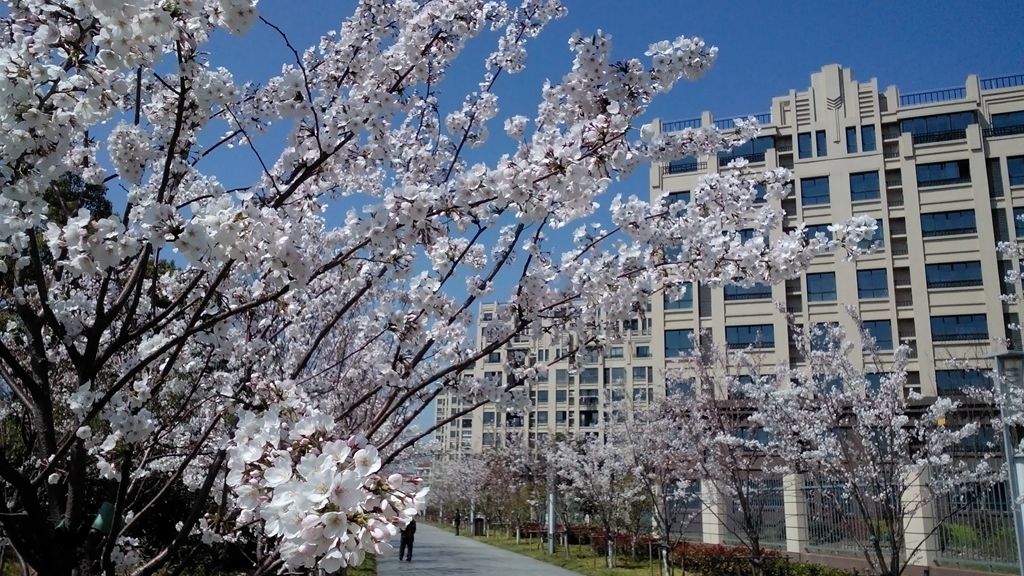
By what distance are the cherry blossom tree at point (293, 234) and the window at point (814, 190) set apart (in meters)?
38.6

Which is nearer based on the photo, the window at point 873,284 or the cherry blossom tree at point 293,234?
the cherry blossom tree at point 293,234

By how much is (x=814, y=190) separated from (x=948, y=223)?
22.0ft

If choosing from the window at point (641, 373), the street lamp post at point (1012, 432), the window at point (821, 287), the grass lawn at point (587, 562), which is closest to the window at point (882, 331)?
the window at point (821, 287)

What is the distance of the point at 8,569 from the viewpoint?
12.4 metres

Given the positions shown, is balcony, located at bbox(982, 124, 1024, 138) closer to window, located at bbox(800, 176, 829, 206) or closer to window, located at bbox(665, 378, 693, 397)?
window, located at bbox(800, 176, 829, 206)

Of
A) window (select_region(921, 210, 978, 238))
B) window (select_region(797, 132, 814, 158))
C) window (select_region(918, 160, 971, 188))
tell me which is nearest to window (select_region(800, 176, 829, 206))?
window (select_region(797, 132, 814, 158))

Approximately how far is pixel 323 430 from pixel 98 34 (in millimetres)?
1719

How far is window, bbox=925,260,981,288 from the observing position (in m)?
37.6

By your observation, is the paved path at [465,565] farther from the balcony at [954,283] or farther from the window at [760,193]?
the balcony at [954,283]

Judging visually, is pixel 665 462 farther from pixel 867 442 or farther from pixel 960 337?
pixel 960 337

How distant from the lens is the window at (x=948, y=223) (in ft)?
126

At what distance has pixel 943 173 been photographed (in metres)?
39.4

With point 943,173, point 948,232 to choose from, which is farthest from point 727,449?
point 943,173

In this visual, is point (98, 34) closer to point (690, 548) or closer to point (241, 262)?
point (241, 262)
